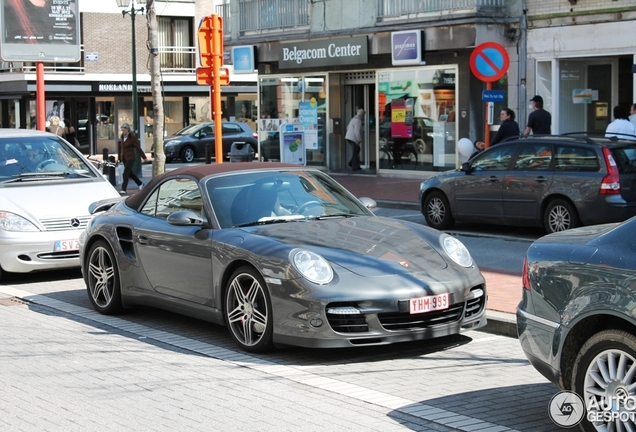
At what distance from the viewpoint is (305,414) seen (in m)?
6.10

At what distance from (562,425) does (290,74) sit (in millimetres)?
24793

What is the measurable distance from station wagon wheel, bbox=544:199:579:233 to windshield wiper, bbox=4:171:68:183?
269 inches

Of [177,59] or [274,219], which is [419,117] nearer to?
[274,219]

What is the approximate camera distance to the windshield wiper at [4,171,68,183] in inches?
477

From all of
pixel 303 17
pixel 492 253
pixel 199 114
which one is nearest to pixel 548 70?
pixel 303 17

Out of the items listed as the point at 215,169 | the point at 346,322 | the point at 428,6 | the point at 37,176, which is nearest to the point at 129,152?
the point at 428,6

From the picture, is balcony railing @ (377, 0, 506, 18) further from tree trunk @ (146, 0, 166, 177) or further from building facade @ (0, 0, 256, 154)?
building facade @ (0, 0, 256, 154)

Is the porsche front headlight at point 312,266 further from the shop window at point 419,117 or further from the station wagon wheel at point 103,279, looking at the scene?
the shop window at point 419,117

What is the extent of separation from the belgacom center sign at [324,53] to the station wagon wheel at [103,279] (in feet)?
56.2

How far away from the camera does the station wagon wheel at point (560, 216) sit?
46.6 feet

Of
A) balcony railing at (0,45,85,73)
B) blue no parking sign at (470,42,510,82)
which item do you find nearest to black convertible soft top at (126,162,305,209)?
blue no parking sign at (470,42,510,82)

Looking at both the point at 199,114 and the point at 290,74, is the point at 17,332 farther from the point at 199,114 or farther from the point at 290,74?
the point at 199,114
